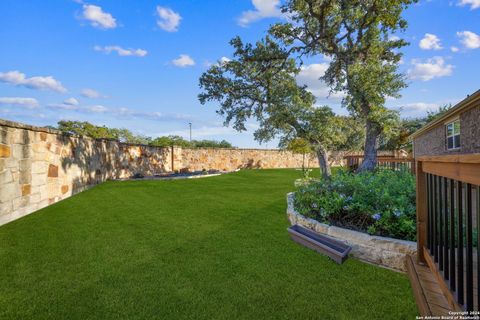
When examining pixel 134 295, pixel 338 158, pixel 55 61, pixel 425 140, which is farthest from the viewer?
pixel 338 158

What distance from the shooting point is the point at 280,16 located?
41.9 ft

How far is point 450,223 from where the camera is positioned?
1861mm

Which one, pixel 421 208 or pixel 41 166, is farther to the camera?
pixel 41 166

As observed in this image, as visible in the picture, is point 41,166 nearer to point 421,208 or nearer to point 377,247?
point 377,247

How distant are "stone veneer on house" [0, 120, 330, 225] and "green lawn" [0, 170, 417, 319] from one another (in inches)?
29.9

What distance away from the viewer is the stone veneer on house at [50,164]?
17.7ft

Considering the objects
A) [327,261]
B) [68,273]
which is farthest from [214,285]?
[68,273]

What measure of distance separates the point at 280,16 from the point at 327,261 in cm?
1271

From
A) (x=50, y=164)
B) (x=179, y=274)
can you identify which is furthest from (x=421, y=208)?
(x=50, y=164)

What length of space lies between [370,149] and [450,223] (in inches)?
399

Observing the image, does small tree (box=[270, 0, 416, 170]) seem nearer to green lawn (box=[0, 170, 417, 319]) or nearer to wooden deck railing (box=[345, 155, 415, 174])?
wooden deck railing (box=[345, 155, 415, 174])

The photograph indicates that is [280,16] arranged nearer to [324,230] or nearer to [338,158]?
[324,230]

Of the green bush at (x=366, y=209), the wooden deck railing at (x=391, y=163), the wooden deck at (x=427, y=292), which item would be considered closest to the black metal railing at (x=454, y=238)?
the wooden deck at (x=427, y=292)

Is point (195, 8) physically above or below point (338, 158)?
above
